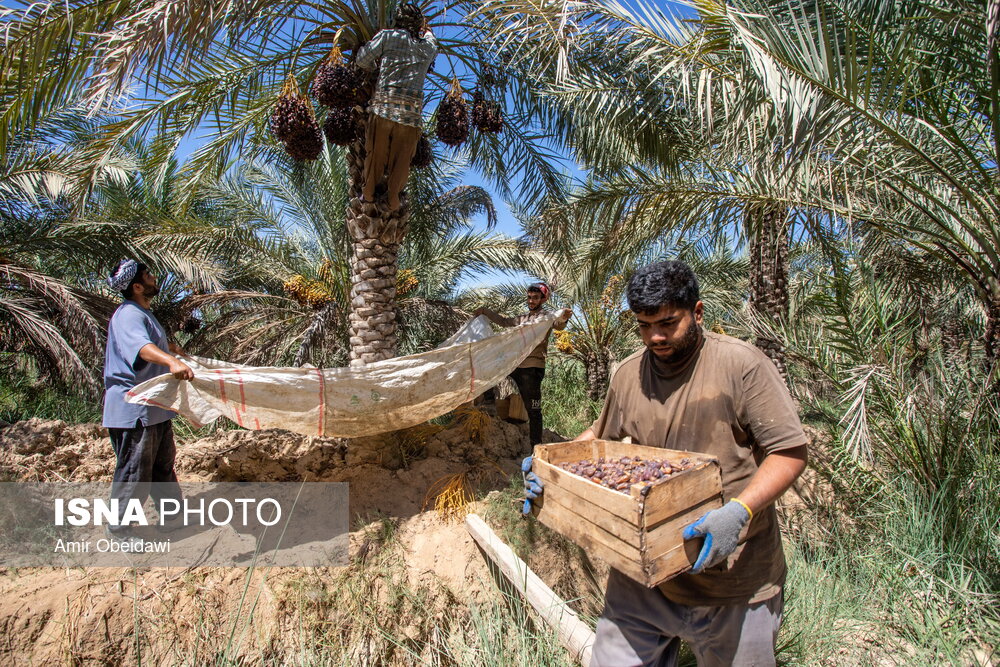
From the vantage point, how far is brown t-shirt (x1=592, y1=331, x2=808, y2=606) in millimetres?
1812

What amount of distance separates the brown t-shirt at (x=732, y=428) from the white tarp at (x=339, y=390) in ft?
7.61

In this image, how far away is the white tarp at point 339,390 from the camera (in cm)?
354

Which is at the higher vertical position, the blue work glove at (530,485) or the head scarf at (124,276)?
the head scarf at (124,276)

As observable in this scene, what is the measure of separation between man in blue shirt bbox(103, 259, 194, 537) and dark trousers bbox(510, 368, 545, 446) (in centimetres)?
273

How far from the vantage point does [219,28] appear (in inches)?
148

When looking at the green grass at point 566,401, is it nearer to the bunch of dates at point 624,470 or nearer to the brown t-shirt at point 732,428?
the bunch of dates at point 624,470

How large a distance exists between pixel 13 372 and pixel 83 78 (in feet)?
20.2

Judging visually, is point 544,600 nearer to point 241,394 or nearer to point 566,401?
point 241,394

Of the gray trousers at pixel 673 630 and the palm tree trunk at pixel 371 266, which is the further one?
the palm tree trunk at pixel 371 266

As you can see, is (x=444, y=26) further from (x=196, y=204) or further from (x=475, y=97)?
(x=196, y=204)

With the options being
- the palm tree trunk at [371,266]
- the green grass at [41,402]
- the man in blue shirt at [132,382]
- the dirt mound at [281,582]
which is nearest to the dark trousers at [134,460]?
the man in blue shirt at [132,382]

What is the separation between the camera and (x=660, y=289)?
6.13 feet

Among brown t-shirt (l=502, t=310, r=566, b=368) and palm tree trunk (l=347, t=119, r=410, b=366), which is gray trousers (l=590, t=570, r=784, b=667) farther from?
palm tree trunk (l=347, t=119, r=410, b=366)

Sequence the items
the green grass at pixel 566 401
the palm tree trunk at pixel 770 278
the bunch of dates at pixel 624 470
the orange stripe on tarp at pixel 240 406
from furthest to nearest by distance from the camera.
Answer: the green grass at pixel 566 401 < the palm tree trunk at pixel 770 278 < the orange stripe on tarp at pixel 240 406 < the bunch of dates at pixel 624 470
